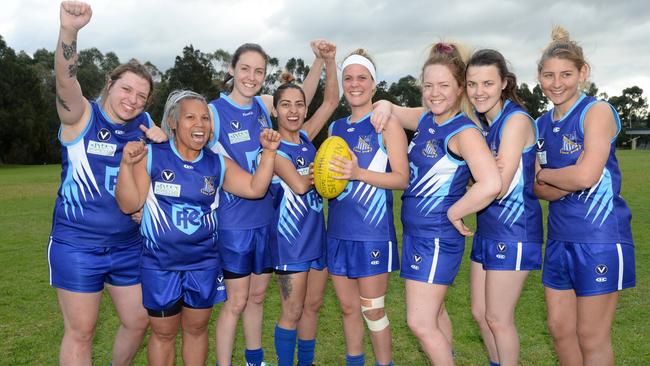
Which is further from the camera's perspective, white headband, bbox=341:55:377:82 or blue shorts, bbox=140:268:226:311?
white headband, bbox=341:55:377:82

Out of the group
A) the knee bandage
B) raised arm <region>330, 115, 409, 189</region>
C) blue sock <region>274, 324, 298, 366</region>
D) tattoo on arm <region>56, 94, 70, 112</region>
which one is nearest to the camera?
tattoo on arm <region>56, 94, 70, 112</region>

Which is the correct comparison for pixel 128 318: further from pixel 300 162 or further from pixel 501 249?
pixel 501 249

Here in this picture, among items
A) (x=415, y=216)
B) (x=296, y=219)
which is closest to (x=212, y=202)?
(x=296, y=219)

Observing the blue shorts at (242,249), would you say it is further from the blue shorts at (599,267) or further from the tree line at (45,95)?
the tree line at (45,95)

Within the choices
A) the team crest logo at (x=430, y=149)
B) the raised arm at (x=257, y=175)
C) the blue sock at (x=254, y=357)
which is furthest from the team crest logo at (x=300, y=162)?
the blue sock at (x=254, y=357)

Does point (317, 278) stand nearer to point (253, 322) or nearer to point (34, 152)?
point (253, 322)

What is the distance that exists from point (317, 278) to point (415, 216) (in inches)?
44.2

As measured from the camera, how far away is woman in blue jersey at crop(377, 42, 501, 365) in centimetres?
369

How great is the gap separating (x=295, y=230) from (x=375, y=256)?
2.21 ft

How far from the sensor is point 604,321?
11.7 ft

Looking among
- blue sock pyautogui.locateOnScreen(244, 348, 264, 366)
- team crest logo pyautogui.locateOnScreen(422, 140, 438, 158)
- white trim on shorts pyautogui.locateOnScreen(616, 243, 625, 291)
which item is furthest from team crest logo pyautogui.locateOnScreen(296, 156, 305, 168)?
white trim on shorts pyautogui.locateOnScreen(616, 243, 625, 291)

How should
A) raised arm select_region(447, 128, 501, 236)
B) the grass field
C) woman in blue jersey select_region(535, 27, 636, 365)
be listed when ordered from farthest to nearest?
the grass field < woman in blue jersey select_region(535, 27, 636, 365) < raised arm select_region(447, 128, 501, 236)

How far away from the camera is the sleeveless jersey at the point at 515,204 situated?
3668 millimetres

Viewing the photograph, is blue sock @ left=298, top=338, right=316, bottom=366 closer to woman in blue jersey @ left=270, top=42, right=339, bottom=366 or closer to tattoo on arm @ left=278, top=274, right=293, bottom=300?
woman in blue jersey @ left=270, top=42, right=339, bottom=366
